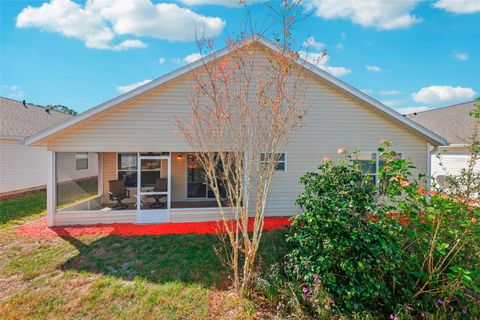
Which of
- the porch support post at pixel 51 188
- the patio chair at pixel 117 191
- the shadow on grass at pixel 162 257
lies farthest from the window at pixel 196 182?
the porch support post at pixel 51 188

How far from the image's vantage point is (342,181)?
4.25 metres

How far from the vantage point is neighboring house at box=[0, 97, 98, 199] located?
11555mm

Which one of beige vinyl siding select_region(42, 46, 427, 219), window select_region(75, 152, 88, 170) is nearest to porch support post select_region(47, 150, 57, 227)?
beige vinyl siding select_region(42, 46, 427, 219)

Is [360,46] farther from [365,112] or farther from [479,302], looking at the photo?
[479,302]

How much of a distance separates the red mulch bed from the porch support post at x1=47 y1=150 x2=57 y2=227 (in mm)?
325

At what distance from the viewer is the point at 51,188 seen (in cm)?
759

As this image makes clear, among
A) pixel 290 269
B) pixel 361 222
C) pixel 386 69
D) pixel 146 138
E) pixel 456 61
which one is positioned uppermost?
pixel 456 61

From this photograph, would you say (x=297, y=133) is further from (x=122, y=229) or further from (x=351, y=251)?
(x=122, y=229)

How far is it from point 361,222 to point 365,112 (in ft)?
22.6

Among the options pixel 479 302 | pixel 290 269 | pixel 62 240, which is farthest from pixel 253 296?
pixel 62 240

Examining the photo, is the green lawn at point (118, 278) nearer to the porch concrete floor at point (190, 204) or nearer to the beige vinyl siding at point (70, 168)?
the beige vinyl siding at point (70, 168)

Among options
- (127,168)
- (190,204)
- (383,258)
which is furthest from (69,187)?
(383,258)

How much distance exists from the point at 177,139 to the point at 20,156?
10.7 metres

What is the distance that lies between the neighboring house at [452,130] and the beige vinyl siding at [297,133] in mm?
4850
